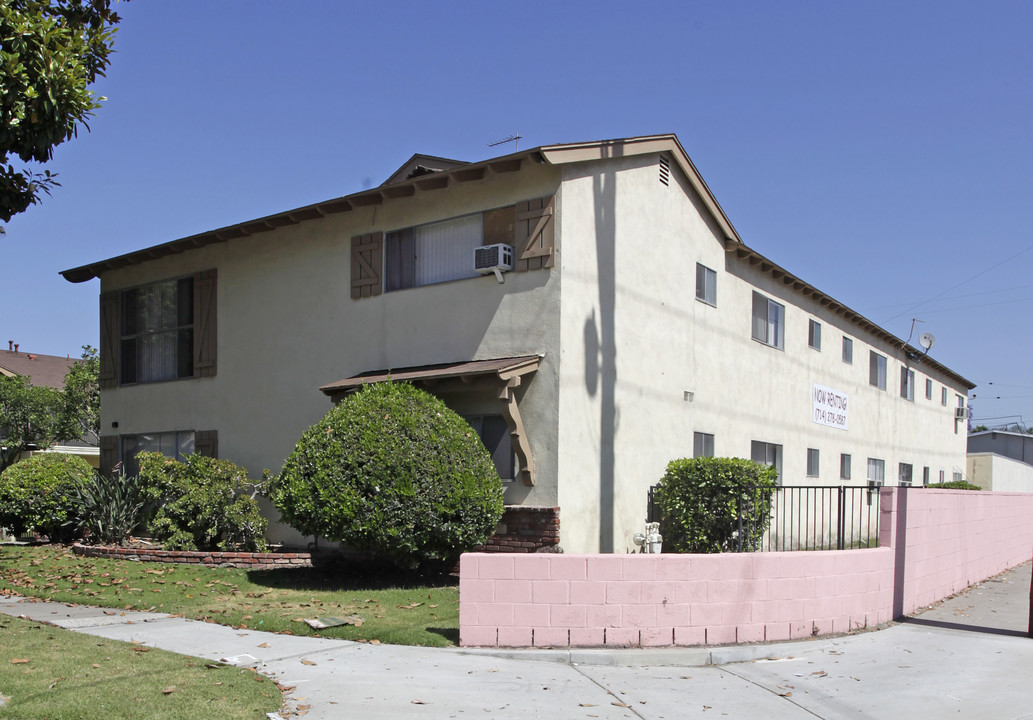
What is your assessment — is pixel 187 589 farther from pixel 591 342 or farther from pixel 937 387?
pixel 937 387

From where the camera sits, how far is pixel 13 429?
99.2 ft

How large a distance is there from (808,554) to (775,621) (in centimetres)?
87

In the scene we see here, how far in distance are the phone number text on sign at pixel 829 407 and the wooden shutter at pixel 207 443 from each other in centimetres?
1291

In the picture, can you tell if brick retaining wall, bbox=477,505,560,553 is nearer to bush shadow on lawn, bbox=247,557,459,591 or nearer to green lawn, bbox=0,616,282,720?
bush shadow on lawn, bbox=247,557,459,591

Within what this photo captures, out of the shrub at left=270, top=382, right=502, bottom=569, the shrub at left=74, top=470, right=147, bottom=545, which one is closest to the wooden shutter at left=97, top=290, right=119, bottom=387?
the shrub at left=74, top=470, right=147, bottom=545

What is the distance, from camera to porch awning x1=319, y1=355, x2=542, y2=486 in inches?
492

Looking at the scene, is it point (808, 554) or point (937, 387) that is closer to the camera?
point (808, 554)

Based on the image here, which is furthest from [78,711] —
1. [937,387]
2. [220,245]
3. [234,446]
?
[937,387]

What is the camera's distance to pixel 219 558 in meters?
13.6

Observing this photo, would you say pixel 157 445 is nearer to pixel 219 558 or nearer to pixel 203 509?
pixel 203 509

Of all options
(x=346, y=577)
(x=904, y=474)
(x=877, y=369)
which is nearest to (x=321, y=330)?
(x=346, y=577)

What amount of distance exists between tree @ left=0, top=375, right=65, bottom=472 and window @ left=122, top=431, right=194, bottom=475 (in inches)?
494

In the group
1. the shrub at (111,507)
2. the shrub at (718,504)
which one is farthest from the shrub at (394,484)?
the shrub at (111,507)

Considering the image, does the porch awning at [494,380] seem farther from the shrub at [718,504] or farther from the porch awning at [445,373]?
the shrub at [718,504]
